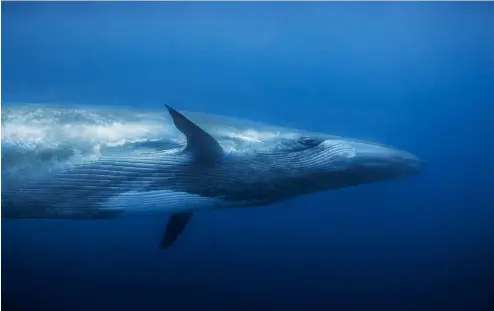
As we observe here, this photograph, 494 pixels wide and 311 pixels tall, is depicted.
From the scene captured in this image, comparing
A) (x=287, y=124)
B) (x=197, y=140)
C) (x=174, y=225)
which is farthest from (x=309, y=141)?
(x=287, y=124)

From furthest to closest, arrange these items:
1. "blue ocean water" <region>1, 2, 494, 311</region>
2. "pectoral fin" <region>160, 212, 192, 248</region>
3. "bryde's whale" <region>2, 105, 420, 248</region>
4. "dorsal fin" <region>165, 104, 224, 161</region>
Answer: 1. "blue ocean water" <region>1, 2, 494, 311</region>
2. "pectoral fin" <region>160, 212, 192, 248</region>
3. "bryde's whale" <region>2, 105, 420, 248</region>
4. "dorsal fin" <region>165, 104, 224, 161</region>

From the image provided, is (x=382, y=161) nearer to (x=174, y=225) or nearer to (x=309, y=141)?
Result: (x=309, y=141)

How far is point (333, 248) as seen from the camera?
9.66 m

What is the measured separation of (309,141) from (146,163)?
50.7 inches

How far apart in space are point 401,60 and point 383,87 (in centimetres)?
47

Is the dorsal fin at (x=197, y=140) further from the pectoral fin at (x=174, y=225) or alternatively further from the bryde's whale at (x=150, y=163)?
the pectoral fin at (x=174, y=225)

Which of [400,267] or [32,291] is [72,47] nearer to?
[32,291]

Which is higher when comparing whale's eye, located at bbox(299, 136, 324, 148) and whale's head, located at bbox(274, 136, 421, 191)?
whale's eye, located at bbox(299, 136, 324, 148)

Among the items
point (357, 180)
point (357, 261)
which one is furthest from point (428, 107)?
point (357, 261)

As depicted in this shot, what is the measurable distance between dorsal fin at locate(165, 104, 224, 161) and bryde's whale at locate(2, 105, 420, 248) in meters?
0.01

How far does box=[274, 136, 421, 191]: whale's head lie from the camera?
11.5 ft

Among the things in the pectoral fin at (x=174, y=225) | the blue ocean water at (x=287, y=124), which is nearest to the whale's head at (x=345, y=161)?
the pectoral fin at (x=174, y=225)

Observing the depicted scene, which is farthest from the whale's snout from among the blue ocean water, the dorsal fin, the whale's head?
the blue ocean water

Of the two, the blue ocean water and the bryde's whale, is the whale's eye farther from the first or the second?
the blue ocean water
